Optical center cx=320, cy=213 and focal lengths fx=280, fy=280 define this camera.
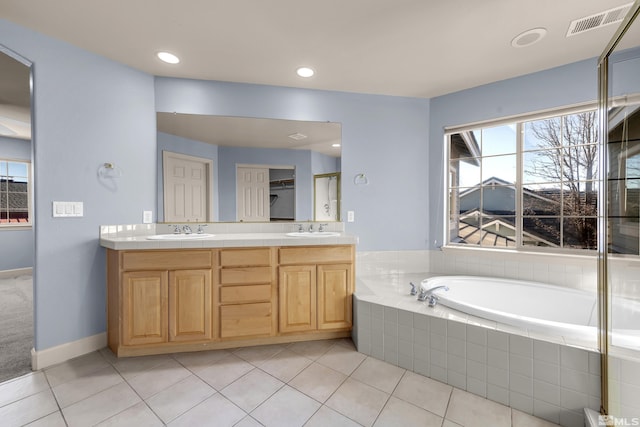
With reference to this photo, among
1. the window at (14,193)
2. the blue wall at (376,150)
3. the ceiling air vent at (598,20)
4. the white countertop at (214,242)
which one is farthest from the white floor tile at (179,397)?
the window at (14,193)

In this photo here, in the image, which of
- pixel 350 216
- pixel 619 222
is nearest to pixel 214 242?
pixel 350 216

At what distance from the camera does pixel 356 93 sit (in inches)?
113

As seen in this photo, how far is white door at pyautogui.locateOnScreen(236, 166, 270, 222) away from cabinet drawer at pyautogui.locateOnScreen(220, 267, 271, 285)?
2.09 feet

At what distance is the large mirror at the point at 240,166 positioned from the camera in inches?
101

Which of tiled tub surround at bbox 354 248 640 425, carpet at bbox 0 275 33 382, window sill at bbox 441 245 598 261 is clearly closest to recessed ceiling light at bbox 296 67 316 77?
tiled tub surround at bbox 354 248 640 425

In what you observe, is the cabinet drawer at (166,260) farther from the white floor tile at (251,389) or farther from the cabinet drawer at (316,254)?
the white floor tile at (251,389)

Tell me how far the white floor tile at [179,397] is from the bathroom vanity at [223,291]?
15.7 inches

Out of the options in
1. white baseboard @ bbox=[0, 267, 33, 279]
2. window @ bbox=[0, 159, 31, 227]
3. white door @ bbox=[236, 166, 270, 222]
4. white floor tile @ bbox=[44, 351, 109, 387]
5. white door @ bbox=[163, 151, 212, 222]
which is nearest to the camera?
white floor tile @ bbox=[44, 351, 109, 387]

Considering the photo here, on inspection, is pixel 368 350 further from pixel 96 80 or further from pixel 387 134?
pixel 96 80

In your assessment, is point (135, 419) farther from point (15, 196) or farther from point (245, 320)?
point (15, 196)

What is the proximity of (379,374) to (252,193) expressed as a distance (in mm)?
1839

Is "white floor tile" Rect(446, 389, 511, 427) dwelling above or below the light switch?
below

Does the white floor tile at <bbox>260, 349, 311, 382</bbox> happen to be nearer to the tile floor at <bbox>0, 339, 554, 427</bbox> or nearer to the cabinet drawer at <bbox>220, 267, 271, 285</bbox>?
the tile floor at <bbox>0, 339, 554, 427</bbox>

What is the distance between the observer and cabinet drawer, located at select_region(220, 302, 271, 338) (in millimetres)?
2168
